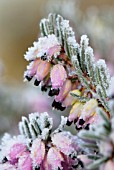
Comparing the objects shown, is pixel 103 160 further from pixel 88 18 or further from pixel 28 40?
pixel 28 40

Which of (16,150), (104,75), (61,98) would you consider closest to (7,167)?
(16,150)

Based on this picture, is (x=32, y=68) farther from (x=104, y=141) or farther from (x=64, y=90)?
(x=104, y=141)

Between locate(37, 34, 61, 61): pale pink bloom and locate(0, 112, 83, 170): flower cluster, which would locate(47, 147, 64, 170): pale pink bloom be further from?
locate(37, 34, 61, 61): pale pink bloom

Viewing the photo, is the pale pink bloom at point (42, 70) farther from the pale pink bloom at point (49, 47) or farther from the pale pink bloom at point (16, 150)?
the pale pink bloom at point (16, 150)

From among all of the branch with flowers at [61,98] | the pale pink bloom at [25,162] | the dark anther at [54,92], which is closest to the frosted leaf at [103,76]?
the branch with flowers at [61,98]

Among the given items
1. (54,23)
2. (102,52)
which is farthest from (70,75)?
(102,52)

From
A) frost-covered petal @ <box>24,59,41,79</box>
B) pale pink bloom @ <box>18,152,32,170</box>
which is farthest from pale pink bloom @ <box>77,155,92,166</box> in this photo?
frost-covered petal @ <box>24,59,41,79</box>
